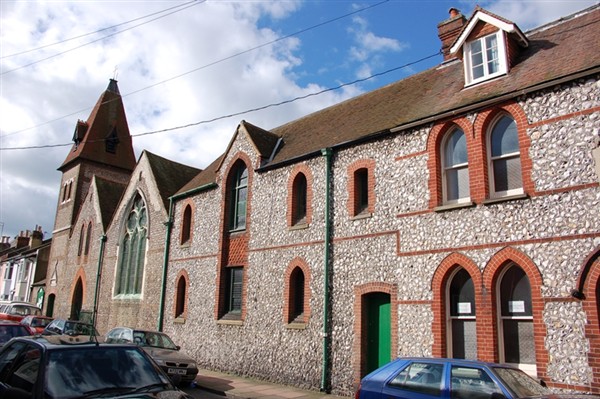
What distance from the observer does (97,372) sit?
21.3 ft

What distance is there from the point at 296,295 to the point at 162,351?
4527 mm

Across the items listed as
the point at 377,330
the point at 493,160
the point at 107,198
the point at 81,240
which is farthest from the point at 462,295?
the point at 81,240

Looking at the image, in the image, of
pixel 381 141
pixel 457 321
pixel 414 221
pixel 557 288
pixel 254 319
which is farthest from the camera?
pixel 254 319

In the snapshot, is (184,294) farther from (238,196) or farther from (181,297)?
(238,196)

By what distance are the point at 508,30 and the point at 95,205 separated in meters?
26.5

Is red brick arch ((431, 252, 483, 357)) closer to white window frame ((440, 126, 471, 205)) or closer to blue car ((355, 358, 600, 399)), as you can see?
white window frame ((440, 126, 471, 205))

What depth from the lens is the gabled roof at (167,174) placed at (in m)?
25.0

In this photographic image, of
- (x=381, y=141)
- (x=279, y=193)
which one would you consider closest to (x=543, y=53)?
(x=381, y=141)

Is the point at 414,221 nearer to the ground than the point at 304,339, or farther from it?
farther from it

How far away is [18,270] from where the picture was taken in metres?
44.8

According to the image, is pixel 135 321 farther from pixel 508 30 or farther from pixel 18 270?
pixel 18 270

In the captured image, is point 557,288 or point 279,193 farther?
point 279,193

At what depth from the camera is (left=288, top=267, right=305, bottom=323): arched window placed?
16109 millimetres

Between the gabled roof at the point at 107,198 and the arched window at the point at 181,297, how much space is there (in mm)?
10353
